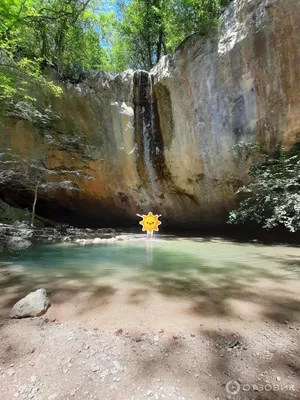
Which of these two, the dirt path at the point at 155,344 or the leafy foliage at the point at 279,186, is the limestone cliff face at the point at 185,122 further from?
the dirt path at the point at 155,344

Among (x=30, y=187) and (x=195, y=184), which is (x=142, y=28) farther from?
(x=30, y=187)

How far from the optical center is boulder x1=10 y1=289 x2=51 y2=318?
1.78m

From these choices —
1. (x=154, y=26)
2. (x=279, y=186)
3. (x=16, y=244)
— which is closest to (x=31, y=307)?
(x=16, y=244)

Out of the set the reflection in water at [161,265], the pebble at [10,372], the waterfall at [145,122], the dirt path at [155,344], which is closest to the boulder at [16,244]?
the reflection in water at [161,265]

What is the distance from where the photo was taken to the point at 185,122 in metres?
7.73

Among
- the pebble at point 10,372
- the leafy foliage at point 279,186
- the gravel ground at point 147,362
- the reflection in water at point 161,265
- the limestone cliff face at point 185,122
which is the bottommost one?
the pebble at point 10,372

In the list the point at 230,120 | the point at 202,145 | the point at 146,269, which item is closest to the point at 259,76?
the point at 230,120

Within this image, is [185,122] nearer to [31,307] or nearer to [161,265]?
[161,265]

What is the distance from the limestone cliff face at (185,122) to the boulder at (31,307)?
650 centimetres

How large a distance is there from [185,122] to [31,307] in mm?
7244

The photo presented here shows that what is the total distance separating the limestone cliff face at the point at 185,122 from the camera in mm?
5770

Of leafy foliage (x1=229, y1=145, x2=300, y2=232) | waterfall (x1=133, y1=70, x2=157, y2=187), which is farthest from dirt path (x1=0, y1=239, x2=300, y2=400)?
waterfall (x1=133, y1=70, x2=157, y2=187)

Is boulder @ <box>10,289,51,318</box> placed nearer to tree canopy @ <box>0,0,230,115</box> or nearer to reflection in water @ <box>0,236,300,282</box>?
reflection in water @ <box>0,236,300,282</box>

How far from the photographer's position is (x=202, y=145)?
7.47 meters
